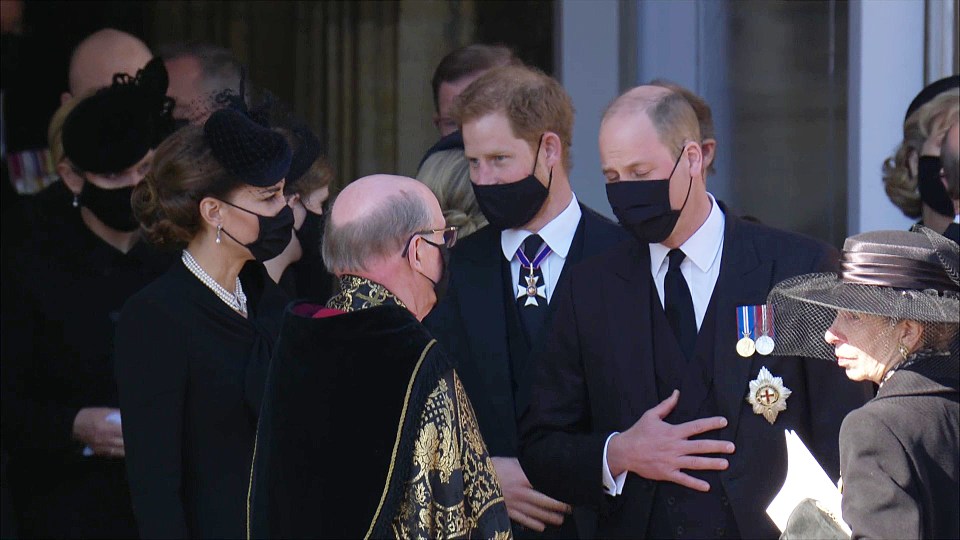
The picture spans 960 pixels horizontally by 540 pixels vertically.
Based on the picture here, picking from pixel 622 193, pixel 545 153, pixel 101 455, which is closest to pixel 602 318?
pixel 622 193

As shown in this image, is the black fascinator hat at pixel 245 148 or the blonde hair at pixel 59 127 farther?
the blonde hair at pixel 59 127

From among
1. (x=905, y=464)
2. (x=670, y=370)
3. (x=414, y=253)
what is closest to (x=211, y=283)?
(x=414, y=253)

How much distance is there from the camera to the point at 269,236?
3.98m

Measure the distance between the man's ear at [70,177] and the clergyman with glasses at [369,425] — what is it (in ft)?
5.79

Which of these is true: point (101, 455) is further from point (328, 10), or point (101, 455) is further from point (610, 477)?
point (328, 10)

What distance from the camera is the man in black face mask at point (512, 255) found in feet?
13.3

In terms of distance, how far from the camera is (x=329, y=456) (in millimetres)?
3004

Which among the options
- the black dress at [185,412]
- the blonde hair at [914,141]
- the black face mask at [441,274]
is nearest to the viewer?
the black face mask at [441,274]

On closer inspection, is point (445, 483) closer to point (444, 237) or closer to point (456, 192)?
point (444, 237)

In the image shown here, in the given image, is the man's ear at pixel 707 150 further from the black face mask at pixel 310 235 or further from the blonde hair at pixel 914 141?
the black face mask at pixel 310 235

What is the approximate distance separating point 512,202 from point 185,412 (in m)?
1.11

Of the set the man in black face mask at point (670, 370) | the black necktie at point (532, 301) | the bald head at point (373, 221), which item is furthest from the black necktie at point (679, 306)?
the bald head at point (373, 221)

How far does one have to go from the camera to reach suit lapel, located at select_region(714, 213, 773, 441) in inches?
140

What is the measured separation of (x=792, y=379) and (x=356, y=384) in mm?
1167
